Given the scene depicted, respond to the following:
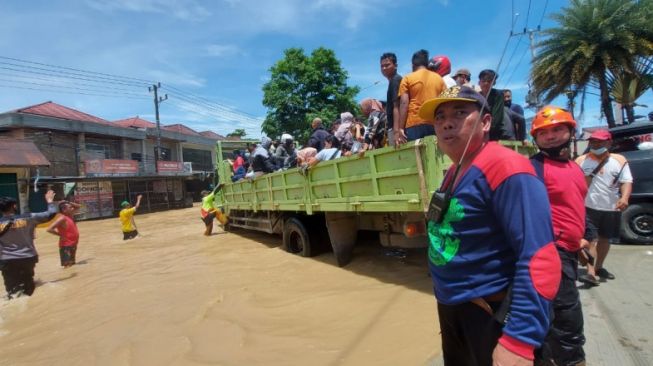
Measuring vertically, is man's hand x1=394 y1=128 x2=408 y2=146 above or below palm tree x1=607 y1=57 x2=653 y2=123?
below

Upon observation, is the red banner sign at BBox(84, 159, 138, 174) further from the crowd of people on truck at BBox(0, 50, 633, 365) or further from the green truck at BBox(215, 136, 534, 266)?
the crowd of people on truck at BBox(0, 50, 633, 365)

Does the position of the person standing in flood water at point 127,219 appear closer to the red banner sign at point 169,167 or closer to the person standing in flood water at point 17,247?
the person standing in flood water at point 17,247

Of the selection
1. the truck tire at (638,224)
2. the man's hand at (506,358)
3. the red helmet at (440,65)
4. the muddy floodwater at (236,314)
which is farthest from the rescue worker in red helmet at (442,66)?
the man's hand at (506,358)

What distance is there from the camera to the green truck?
382 cm

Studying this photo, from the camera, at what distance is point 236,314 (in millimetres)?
4105

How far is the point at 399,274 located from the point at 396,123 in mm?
1896

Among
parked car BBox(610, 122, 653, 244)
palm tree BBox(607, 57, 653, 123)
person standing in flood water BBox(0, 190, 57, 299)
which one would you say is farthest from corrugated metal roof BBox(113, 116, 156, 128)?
parked car BBox(610, 122, 653, 244)

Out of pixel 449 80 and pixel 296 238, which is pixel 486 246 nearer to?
pixel 449 80

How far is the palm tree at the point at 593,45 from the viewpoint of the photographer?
12.0 metres

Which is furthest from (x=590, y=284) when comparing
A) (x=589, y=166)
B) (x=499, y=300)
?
(x=499, y=300)

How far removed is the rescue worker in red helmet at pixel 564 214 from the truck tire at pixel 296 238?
14.2 feet

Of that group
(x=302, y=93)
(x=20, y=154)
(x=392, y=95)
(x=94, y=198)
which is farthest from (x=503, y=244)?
(x=94, y=198)

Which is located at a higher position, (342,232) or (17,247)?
(17,247)

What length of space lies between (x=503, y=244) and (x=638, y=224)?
5769 mm
